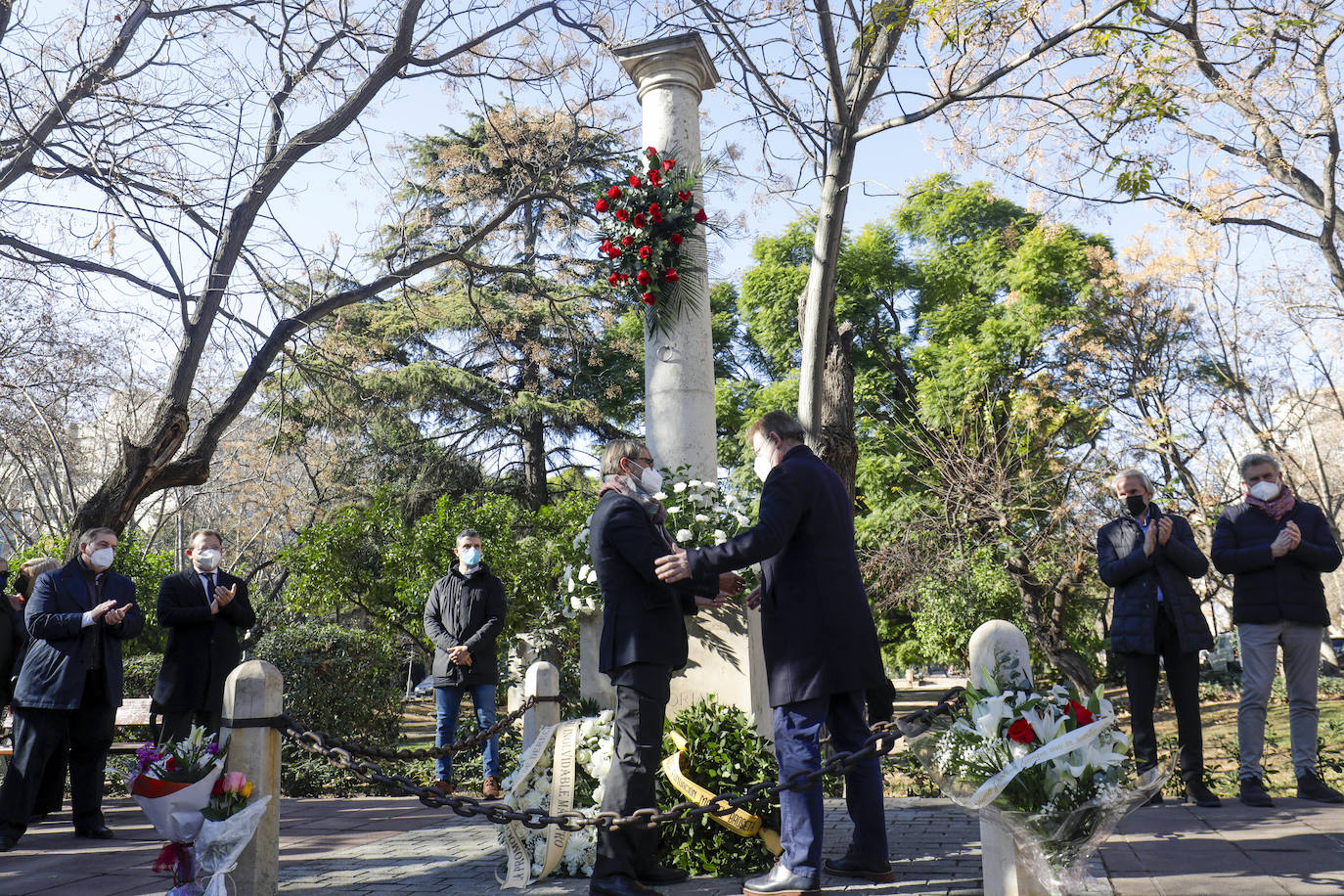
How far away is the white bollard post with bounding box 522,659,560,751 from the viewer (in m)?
5.42

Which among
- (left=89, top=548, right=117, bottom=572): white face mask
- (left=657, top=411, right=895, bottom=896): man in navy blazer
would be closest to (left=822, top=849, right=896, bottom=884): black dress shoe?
(left=657, top=411, right=895, bottom=896): man in navy blazer

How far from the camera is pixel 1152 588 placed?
585cm

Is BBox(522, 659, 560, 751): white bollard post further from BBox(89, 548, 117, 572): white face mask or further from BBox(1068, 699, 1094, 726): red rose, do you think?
BBox(89, 548, 117, 572): white face mask

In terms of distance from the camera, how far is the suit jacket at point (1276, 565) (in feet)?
18.8

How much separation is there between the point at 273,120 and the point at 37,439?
37.7ft

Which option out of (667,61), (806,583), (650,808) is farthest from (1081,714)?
(667,61)

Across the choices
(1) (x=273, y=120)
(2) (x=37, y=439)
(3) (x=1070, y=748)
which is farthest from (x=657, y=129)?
(2) (x=37, y=439)

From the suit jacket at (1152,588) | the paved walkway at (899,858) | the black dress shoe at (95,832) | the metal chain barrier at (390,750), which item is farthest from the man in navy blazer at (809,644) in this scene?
the black dress shoe at (95,832)

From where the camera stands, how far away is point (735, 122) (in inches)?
301

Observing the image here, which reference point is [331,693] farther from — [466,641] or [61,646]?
[61,646]

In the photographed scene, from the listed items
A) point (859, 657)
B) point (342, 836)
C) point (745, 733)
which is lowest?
point (342, 836)

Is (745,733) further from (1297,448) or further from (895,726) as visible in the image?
(1297,448)

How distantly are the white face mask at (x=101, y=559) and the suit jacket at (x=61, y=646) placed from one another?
0.20 metres

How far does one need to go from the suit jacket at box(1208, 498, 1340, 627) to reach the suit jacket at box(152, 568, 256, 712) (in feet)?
21.3
